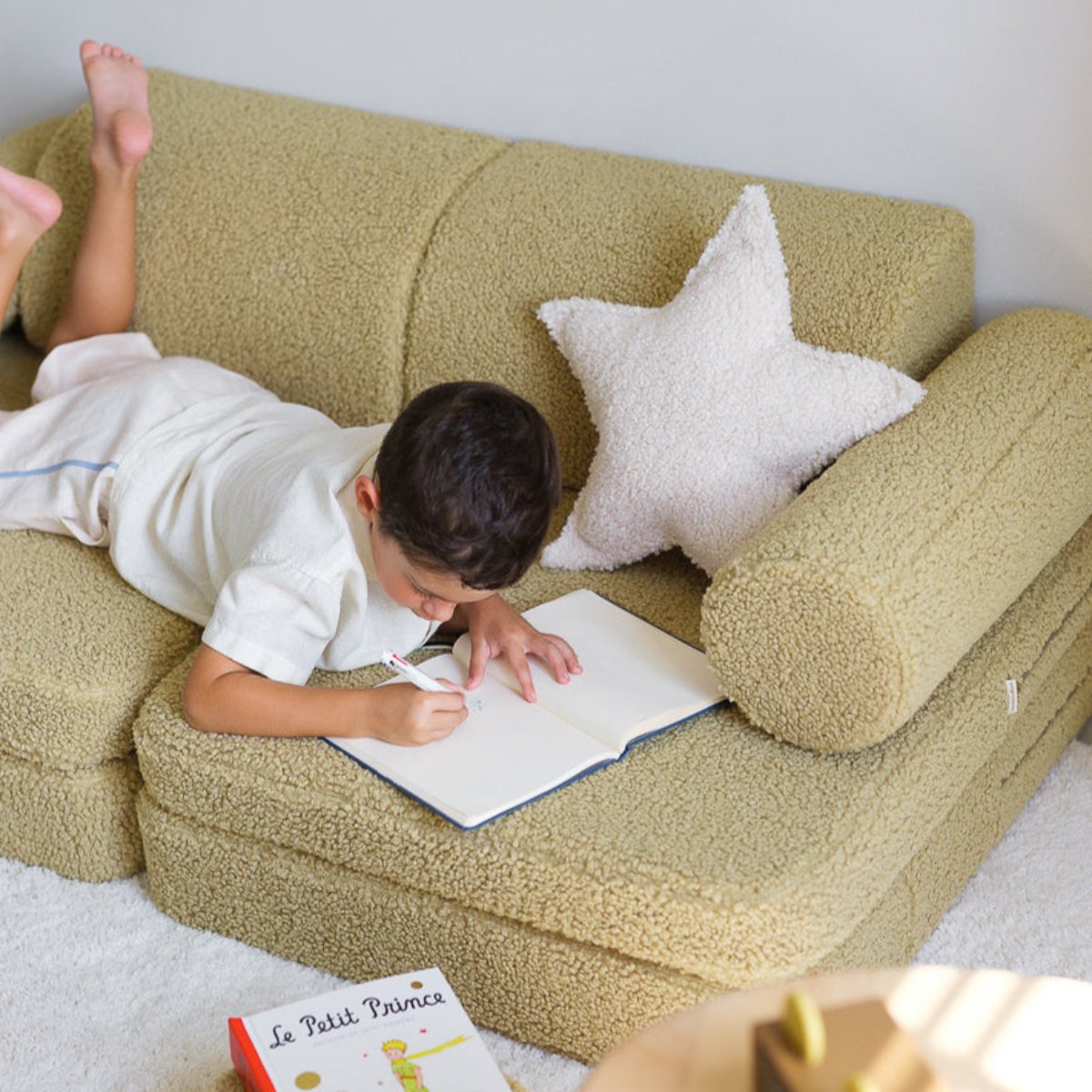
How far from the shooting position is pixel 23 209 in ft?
6.59

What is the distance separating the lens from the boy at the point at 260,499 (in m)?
1.46

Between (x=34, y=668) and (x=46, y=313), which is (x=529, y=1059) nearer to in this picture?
(x=34, y=668)

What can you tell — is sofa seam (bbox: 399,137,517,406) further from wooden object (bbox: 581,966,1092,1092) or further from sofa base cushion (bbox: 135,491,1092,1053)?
wooden object (bbox: 581,966,1092,1092)

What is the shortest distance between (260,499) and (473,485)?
14.3 inches

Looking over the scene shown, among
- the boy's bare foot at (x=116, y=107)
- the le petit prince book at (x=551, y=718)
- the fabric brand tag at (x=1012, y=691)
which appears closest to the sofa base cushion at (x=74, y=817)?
the le petit prince book at (x=551, y=718)

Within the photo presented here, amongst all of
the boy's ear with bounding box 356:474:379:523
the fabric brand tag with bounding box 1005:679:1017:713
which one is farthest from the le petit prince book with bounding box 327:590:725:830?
the fabric brand tag with bounding box 1005:679:1017:713

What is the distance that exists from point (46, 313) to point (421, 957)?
1262mm

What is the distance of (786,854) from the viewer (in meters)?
1.37

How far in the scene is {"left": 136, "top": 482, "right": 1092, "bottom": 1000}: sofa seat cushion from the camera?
53.1 inches

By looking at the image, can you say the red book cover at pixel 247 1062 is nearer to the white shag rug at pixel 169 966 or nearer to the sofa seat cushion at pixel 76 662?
the white shag rug at pixel 169 966

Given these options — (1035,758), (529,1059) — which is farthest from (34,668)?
(1035,758)

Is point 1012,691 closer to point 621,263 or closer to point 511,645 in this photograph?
point 511,645

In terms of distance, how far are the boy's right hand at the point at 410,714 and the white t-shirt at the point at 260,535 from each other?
0.11 metres

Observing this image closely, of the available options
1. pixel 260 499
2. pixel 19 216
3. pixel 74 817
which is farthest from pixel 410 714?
pixel 19 216
